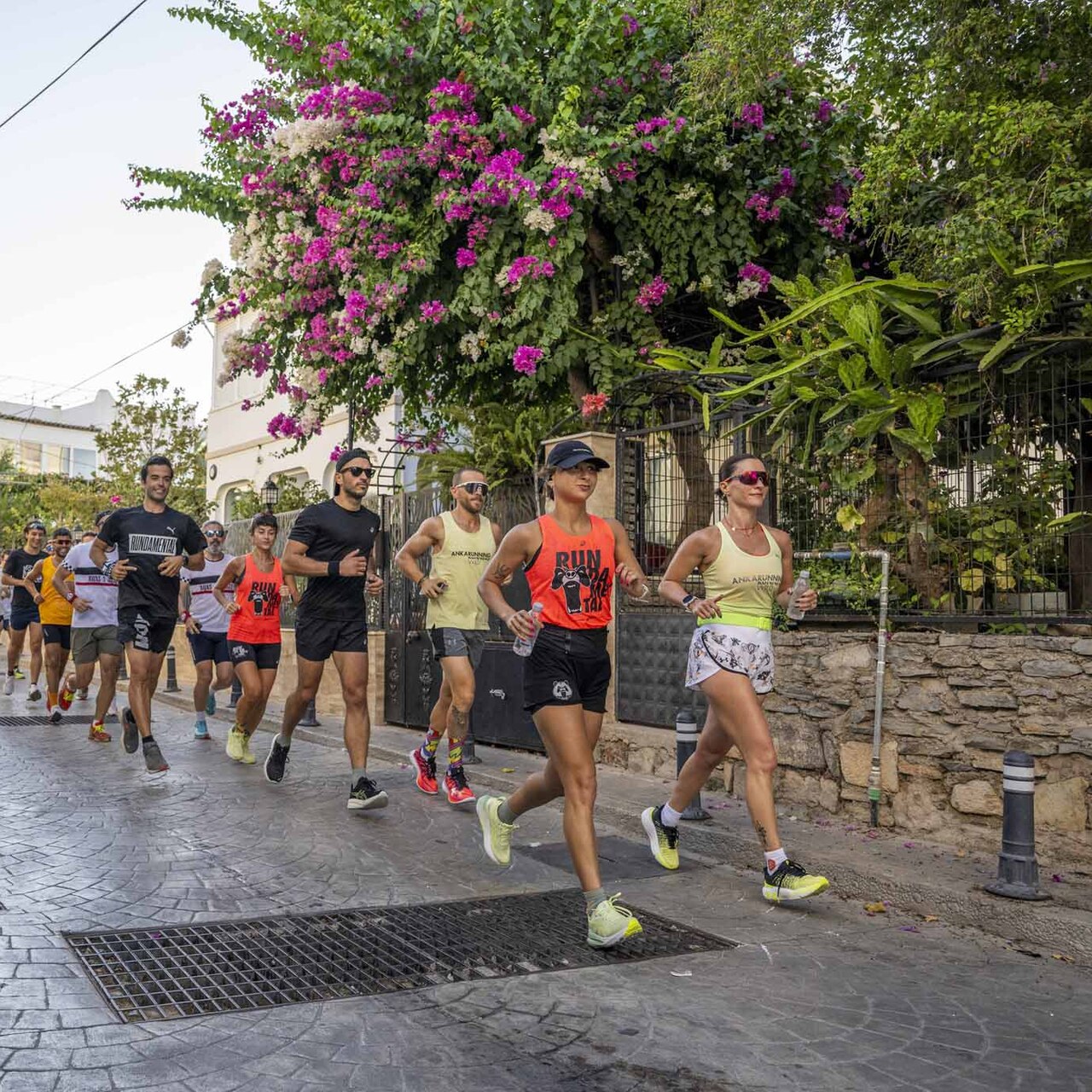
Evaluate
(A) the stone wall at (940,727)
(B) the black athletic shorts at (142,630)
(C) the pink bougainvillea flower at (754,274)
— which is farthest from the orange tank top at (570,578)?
(C) the pink bougainvillea flower at (754,274)

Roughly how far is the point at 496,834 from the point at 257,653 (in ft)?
14.2

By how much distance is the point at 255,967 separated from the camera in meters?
4.21

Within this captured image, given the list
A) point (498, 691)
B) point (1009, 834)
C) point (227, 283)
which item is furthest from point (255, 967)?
point (227, 283)

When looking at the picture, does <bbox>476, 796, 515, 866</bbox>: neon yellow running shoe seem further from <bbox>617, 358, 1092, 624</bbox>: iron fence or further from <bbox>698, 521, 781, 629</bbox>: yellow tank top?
<bbox>617, 358, 1092, 624</bbox>: iron fence

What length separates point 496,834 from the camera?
5.79m

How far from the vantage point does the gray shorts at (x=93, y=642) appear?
11641 mm

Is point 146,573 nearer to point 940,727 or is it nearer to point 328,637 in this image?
point 328,637

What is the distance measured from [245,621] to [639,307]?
15.1 feet

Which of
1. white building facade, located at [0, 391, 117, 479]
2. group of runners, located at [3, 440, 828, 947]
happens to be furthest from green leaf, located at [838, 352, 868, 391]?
white building facade, located at [0, 391, 117, 479]

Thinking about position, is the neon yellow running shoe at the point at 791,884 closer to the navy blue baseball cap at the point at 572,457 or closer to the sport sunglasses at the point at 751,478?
the sport sunglasses at the point at 751,478

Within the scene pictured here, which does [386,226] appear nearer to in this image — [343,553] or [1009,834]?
[343,553]

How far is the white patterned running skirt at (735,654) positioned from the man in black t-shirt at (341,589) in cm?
267

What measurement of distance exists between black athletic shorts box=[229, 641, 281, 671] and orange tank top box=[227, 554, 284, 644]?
3 centimetres

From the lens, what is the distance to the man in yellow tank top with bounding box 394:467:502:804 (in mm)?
7656
